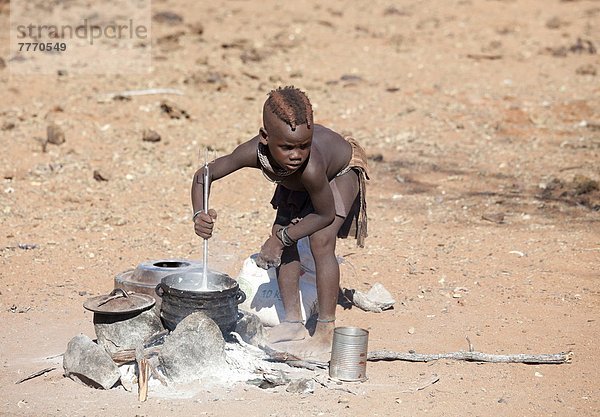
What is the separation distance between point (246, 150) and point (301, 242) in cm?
81

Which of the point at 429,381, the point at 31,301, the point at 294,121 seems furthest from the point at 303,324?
the point at 31,301

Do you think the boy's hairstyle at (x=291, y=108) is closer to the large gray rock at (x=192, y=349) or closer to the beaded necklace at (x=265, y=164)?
the beaded necklace at (x=265, y=164)

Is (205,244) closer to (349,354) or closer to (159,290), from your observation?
(159,290)

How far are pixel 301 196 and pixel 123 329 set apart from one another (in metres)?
1.08

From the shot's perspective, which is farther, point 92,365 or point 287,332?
point 287,332

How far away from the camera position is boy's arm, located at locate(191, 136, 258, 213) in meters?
4.31

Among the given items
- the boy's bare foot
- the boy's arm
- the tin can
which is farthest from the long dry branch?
the boy's arm

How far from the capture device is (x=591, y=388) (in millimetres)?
4141

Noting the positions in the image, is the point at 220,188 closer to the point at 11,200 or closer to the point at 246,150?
the point at 11,200

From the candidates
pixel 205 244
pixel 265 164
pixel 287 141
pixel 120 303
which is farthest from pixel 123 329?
pixel 287 141

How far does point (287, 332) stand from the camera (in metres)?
4.68

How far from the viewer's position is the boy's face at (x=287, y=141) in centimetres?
395

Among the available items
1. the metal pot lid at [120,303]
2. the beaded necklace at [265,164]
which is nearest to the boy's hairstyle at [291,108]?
the beaded necklace at [265,164]

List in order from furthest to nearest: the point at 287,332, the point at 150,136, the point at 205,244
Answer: the point at 150,136
the point at 287,332
the point at 205,244
